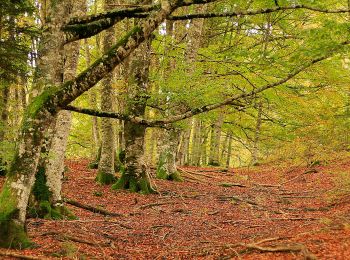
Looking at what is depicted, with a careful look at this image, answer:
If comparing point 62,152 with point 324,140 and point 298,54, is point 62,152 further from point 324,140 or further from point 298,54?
point 324,140

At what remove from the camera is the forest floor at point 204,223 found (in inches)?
241

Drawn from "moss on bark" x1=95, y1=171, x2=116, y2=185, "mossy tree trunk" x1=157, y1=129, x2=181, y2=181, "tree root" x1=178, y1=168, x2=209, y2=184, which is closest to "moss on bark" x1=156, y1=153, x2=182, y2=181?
"mossy tree trunk" x1=157, y1=129, x2=181, y2=181

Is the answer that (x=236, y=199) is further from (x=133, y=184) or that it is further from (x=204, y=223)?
(x=133, y=184)

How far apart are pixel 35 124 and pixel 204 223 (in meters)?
5.51

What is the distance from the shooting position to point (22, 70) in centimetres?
1219

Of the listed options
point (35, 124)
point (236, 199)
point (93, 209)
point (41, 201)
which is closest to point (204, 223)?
point (93, 209)

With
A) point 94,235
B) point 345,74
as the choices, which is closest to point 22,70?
point 94,235

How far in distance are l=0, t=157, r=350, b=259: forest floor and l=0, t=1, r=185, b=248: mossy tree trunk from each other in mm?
502

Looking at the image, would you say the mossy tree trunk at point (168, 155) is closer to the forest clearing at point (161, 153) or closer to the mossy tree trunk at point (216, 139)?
the forest clearing at point (161, 153)

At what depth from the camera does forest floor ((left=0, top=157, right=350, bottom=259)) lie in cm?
613

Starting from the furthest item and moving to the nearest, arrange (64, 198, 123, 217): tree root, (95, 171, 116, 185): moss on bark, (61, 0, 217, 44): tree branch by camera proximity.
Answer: (95, 171, 116, 185): moss on bark
(64, 198, 123, 217): tree root
(61, 0, 217, 44): tree branch

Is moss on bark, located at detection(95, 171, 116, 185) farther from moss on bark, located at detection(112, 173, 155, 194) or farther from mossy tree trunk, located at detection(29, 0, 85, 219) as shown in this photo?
mossy tree trunk, located at detection(29, 0, 85, 219)

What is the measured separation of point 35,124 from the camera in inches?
229

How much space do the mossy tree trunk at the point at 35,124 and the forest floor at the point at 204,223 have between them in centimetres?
50
